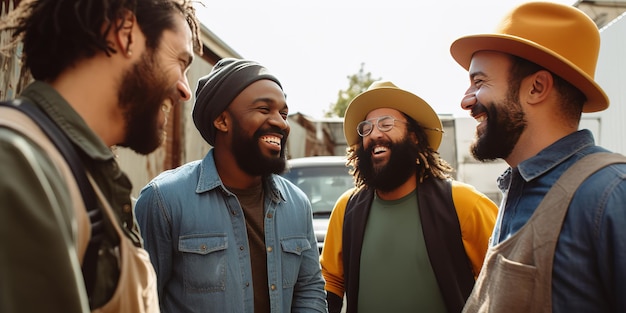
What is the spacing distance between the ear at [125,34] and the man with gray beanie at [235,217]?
1.21 m

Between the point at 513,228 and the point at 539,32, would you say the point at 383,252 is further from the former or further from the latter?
the point at 539,32

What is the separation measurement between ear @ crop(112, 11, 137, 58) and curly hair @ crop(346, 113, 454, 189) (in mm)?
2451

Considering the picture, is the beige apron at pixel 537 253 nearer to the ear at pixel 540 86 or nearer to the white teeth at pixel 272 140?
the ear at pixel 540 86

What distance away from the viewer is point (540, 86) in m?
2.13

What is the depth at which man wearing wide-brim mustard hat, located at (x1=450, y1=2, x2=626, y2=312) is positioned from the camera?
1691 mm

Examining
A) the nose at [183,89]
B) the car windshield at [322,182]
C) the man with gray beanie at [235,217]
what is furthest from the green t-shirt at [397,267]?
the car windshield at [322,182]

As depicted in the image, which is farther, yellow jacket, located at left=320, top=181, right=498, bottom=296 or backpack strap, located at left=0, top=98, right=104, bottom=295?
yellow jacket, located at left=320, top=181, right=498, bottom=296

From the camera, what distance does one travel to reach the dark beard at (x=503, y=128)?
85.0 inches

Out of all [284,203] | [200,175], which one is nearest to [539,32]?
[284,203]

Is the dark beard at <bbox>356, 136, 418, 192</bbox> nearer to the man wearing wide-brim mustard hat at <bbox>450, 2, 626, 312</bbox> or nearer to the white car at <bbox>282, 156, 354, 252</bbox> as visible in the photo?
the man wearing wide-brim mustard hat at <bbox>450, 2, 626, 312</bbox>

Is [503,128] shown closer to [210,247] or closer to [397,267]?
[397,267]

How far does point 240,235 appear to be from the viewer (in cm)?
268

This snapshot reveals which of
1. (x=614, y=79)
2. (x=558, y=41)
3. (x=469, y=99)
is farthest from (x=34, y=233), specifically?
(x=614, y=79)

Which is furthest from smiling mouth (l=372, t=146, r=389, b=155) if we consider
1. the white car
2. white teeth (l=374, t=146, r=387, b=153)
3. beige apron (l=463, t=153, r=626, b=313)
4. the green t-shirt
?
the white car
